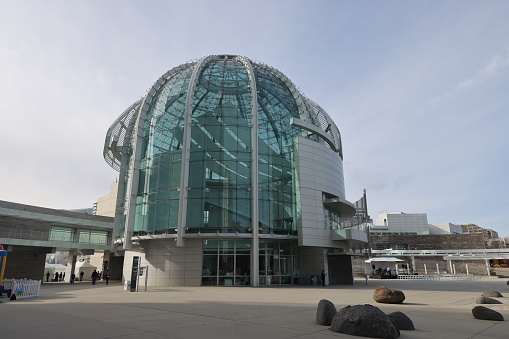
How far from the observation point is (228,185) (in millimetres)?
31344

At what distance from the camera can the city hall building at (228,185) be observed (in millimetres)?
30281

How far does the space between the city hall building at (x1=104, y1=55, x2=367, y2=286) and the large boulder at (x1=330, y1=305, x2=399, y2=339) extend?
68.9ft

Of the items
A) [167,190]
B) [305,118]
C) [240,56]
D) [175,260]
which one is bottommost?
[175,260]

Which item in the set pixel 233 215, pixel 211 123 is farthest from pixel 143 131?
pixel 233 215

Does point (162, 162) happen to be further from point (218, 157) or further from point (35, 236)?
point (35, 236)

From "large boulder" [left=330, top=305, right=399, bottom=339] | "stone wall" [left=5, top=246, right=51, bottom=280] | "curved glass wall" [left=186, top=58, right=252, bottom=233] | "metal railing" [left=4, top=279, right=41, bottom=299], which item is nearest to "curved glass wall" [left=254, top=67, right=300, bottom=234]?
"curved glass wall" [left=186, top=58, right=252, bottom=233]

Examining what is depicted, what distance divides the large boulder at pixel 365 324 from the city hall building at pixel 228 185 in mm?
20990

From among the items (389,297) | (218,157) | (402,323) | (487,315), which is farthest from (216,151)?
(402,323)

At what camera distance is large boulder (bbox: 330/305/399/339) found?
808cm

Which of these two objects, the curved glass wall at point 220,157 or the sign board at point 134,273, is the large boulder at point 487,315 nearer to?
the sign board at point 134,273

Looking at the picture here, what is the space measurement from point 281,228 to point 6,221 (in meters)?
29.7

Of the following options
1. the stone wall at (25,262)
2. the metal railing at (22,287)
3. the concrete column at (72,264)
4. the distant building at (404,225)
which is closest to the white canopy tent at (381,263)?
the distant building at (404,225)

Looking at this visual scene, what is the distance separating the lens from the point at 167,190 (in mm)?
32031

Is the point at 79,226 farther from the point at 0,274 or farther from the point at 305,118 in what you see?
the point at 305,118
